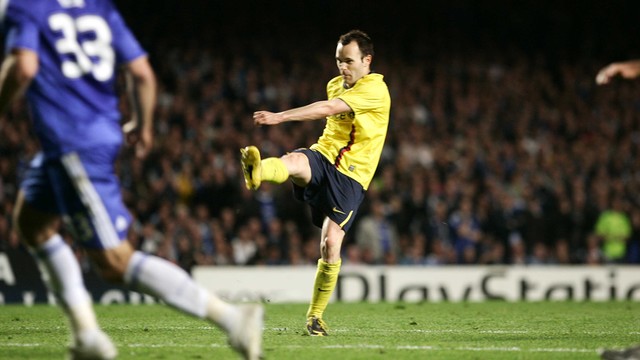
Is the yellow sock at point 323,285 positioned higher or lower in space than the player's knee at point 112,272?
lower

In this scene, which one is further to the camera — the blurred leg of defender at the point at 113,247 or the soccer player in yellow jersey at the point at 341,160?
the soccer player in yellow jersey at the point at 341,160

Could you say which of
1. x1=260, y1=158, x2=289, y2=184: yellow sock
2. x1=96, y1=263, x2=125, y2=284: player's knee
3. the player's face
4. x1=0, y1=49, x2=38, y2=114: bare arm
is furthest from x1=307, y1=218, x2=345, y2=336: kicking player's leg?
x1=0, y1=49, x2=38, y2=114: bare arm

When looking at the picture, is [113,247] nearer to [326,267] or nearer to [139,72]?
[139,72]

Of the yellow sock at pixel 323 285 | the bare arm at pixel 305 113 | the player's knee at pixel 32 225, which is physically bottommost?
the yellow sock at pixel 323 285

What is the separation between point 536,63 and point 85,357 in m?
21.0

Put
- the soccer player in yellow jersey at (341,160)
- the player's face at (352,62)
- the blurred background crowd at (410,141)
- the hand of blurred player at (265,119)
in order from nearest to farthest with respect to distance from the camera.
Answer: the hand of blurred player at (265,119), the soccer player in yellow jersey at (341,160), the player's face at (352,62), the blurred background crowd at (410,141)

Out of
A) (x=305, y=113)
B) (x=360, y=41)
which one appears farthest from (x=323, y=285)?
(x=360, y=41)

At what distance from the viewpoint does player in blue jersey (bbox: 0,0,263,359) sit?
17.1 ft

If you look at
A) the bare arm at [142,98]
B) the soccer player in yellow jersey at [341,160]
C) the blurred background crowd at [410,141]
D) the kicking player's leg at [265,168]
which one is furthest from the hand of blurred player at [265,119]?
the blurred background crowd at [410,141]

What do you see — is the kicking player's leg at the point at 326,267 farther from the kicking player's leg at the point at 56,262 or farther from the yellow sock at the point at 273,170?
the kicking player's leg at the point at 56,262

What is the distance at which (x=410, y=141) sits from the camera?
20.2m

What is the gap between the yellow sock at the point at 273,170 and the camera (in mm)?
7852

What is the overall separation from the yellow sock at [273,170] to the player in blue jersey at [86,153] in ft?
8.11

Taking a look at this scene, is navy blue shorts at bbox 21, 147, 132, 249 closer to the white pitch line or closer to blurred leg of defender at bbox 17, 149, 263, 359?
blurred leg of defender at bbox 17, 149, 263, 359
